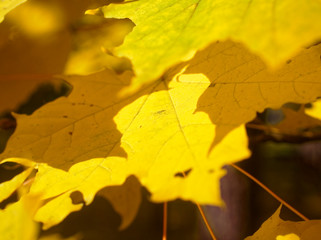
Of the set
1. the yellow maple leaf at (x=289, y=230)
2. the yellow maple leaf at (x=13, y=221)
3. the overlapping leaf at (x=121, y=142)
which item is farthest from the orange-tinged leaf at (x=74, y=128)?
the yellow maple leaf at (x=289, y=230)

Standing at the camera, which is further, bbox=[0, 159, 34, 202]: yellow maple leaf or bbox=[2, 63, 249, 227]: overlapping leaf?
bbox=[0, 159, 34, 202]: yellow maple leaf

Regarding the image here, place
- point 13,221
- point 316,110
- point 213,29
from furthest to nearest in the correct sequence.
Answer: point 13,221 < point 316,110 < point 213,29

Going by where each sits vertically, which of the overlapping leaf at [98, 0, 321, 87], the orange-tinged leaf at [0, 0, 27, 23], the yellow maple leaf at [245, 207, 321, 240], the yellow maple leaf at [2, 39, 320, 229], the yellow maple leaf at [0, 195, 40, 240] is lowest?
the yellow maple leaf at [245, 207, 321, 240]

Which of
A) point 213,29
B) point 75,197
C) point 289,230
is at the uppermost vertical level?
point 213,29

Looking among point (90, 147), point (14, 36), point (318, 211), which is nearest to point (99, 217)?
point (318, 211)

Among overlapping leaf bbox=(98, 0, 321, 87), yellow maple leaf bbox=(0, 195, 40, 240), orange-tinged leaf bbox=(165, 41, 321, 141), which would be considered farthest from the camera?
yellow maple leaf bbox=(0, 195, 40, 240)

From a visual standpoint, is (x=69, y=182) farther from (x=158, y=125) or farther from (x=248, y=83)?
(x=248, y=83)

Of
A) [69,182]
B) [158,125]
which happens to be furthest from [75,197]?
[158,125]

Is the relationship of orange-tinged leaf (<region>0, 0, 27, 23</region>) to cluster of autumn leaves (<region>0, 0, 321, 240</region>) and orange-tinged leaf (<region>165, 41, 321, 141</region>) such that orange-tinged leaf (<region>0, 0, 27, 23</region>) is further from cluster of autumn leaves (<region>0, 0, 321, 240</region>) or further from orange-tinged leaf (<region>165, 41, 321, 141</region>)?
orange-tinged leaf (<region>165, 41, 321, 141</region>)

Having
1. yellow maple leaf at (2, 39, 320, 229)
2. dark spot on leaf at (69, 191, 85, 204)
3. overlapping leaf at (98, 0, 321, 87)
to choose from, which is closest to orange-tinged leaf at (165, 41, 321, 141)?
yellow maple leaf at (2, 39, 320, 229)
